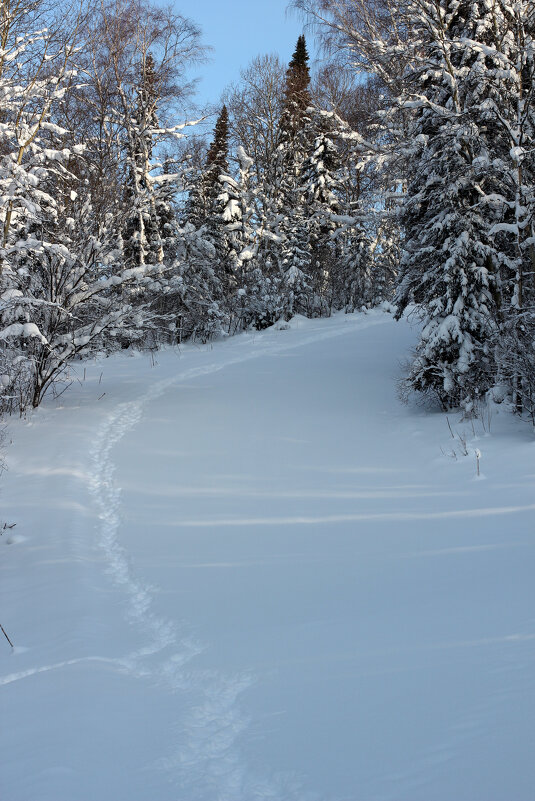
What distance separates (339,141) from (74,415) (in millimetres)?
25161

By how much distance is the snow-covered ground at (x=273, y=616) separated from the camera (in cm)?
282

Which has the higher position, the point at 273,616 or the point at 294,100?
the point at 294,100

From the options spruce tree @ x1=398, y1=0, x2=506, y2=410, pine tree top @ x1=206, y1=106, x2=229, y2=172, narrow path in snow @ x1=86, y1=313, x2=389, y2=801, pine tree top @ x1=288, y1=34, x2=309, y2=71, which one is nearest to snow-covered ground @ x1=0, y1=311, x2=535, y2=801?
narrow path in snow @ x1=86, y1=313, x2=389, y2=801

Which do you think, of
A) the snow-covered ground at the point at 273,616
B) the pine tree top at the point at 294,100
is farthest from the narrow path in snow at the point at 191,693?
the pine tree top at the point at 294,100

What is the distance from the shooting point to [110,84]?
62.7 feet

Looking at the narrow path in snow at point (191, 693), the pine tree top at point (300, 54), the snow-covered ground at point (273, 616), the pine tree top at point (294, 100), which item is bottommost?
the narrow path in snow at point (191, 693)

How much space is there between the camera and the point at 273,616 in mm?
4543

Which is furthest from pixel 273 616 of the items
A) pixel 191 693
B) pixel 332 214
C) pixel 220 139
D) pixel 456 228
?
pixel 220 139

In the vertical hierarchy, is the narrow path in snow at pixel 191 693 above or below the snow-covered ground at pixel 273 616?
below

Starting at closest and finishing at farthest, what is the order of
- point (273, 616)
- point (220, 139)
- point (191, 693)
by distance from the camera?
1. point (191, 693)
2. point (273, 616)
3. point (220, 139)

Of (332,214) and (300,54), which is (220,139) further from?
(332,214)

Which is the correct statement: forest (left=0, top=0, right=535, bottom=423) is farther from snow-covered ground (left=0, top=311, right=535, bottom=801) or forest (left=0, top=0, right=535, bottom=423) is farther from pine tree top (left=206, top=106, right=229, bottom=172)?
pine tree top (left=206, top=106, right=229, bottom=172)

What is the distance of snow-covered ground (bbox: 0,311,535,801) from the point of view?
2822 mm

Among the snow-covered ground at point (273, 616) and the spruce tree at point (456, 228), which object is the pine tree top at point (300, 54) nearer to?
the spruce tree at point (456, 228)
